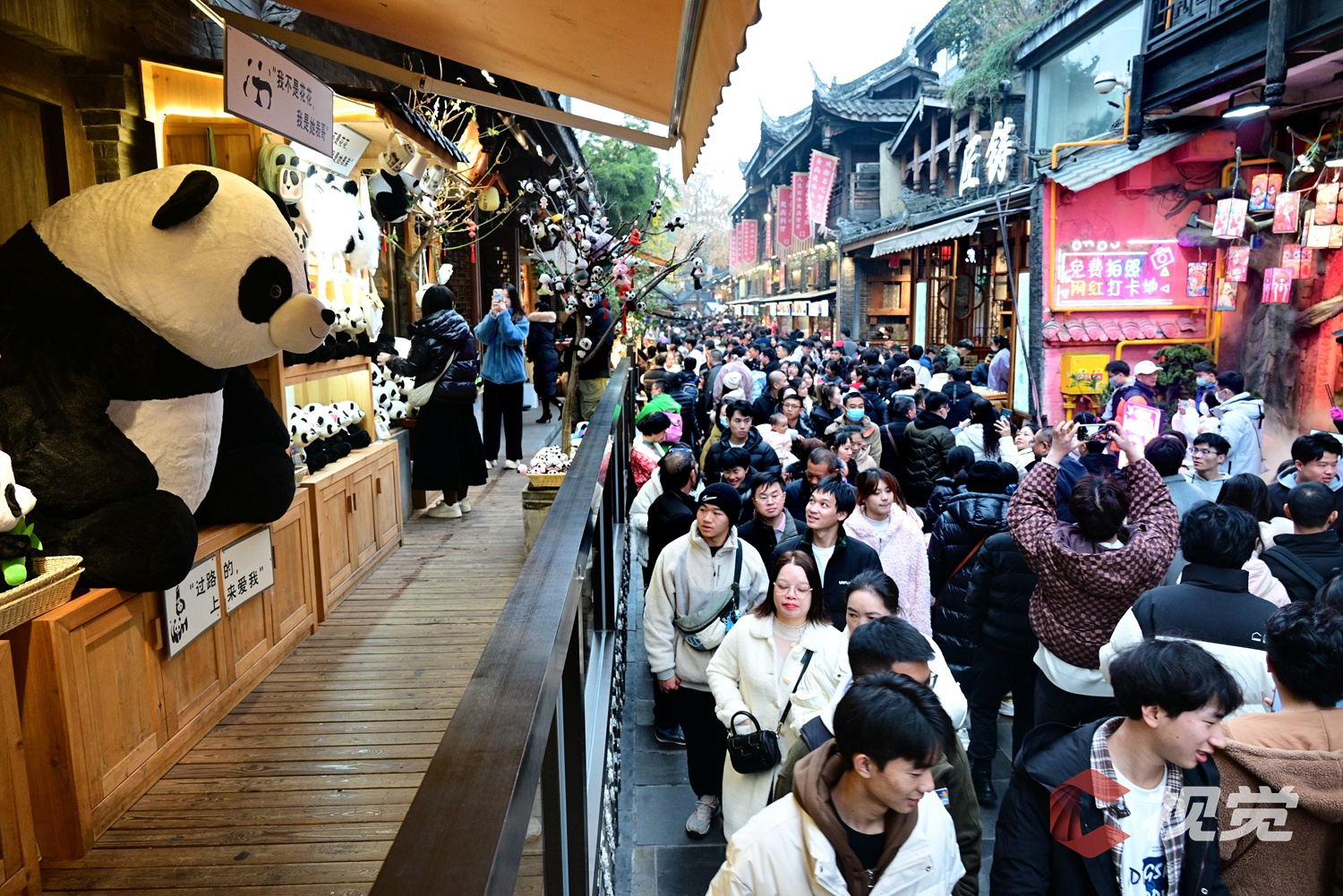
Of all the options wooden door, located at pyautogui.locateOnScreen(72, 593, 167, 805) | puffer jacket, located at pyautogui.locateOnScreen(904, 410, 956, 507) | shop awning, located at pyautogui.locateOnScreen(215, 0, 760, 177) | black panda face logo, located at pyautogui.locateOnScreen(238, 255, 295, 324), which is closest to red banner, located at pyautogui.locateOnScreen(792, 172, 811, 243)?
puffer jacket, located at pyautogui.locateOnScreen(904, 410, 956, 507)

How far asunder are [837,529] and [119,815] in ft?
10.3

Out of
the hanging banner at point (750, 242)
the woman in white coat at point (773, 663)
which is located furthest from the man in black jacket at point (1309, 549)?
the hanging banner at point (750, 242)

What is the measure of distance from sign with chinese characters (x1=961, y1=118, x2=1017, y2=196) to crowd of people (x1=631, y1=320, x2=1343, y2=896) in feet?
33.3

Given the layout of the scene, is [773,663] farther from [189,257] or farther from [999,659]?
[189,257]

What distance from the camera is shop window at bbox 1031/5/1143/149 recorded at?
14195 mm

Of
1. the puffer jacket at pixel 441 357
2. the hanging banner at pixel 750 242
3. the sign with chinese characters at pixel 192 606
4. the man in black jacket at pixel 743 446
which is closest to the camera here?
the sign with chinese characters at pixel 192 606

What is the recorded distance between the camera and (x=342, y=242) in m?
5.67

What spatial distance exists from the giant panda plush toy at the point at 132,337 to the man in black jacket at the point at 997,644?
3.14 meters

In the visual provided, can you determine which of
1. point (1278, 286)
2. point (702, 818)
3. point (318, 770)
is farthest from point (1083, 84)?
point (318, 770)

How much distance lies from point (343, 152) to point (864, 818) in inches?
187

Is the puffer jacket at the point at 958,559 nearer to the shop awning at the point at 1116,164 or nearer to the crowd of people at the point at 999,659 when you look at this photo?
the crowd of people at the point at 999,659

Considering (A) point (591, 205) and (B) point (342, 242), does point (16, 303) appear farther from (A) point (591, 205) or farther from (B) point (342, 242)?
(A) point (591, 205)

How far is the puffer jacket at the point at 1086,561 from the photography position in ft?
12.3

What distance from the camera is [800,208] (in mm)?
29328
